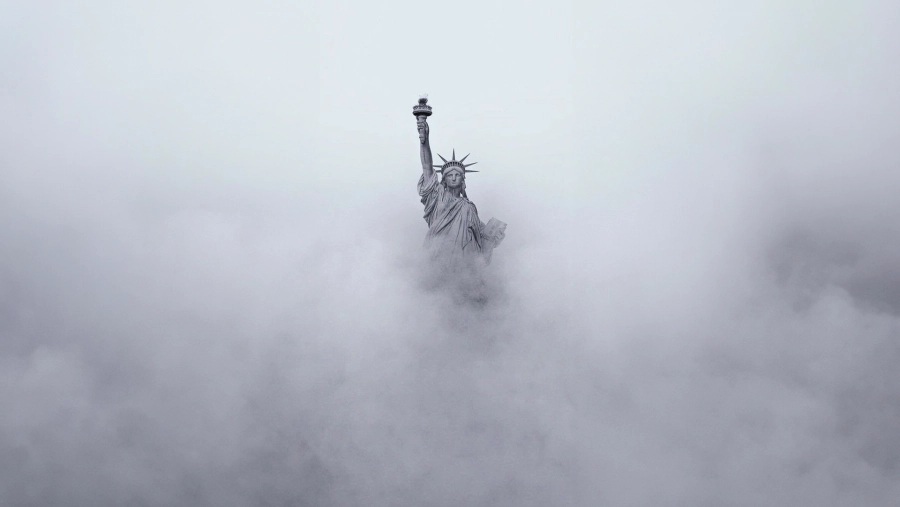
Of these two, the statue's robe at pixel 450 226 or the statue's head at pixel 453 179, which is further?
the statue's head at pixel 453 179

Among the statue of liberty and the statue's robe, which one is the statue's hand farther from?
the statue's robe

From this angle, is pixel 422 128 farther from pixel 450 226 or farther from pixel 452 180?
pixel 450 226

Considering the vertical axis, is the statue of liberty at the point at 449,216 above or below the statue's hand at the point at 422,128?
below

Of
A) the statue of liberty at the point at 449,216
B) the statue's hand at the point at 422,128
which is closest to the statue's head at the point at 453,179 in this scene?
the statue of liberty at the point at 449,216

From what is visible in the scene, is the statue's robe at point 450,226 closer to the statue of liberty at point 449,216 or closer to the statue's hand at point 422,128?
the statue of liberty at point 449,216

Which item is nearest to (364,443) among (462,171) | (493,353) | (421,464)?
(421,464)

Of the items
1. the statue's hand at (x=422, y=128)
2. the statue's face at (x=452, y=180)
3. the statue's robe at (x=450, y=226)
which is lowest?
the statue's robe at (x=450, y=226)
